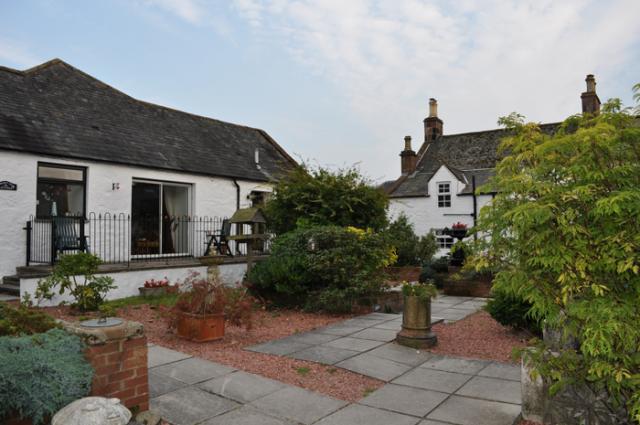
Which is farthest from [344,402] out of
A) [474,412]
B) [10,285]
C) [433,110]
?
[433,110]

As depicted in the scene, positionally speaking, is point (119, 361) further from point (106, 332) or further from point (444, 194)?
point (444, 194)

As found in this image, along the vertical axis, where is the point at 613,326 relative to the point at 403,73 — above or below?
below

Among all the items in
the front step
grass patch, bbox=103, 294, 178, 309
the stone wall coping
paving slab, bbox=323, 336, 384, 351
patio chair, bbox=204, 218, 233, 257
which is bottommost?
paving slab, bbox=323, 336, 384, 351

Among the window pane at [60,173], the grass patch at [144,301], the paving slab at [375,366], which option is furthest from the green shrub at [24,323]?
the window pane at [60,173]

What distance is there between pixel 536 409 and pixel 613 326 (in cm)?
148

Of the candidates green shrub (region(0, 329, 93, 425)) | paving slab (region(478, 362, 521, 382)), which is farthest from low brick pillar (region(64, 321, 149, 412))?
paving slab (region(478, 362, 521, 382))

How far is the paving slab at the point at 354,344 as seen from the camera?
631 centimetres

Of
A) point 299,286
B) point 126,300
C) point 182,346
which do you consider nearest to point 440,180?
point 299,286

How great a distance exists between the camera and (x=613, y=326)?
2.75 metres

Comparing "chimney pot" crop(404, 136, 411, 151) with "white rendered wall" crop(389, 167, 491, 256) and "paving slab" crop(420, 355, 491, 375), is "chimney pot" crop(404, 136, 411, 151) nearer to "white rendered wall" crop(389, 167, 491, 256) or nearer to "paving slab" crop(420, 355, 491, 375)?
"white rendered wall" crop(389, 167, 491, 256)

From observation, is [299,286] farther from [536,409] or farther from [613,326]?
[613,326]

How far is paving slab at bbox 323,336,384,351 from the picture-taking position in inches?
248

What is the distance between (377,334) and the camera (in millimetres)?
7180

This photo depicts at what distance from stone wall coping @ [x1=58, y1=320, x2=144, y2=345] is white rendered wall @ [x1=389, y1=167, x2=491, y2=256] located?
1775cm
